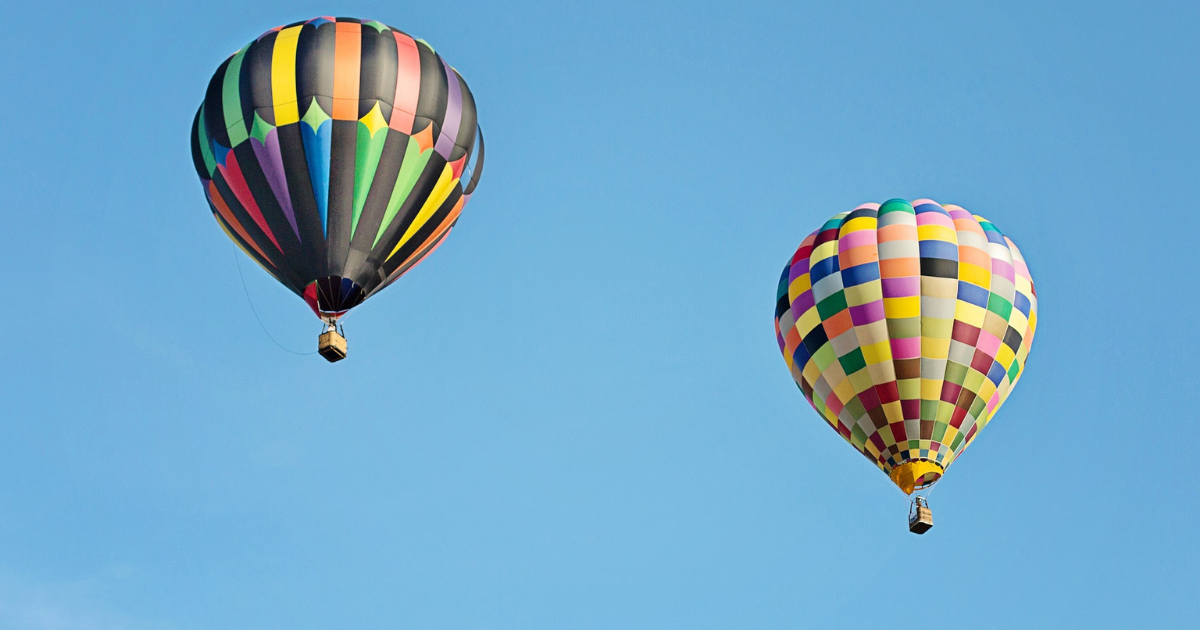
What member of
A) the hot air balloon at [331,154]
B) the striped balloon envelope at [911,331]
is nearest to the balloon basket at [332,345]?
the hot air balloon at [331,154]

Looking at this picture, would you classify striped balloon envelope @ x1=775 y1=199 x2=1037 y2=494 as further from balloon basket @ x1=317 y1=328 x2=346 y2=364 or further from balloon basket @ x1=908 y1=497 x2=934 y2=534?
balloon basket @ x1=317 y1=328 x2=346 y2=364

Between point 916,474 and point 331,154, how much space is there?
9.99m

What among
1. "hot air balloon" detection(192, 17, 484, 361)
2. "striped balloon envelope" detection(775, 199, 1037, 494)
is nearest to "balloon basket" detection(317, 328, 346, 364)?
"hot air balloon" detection(192, 17, 484, 361)

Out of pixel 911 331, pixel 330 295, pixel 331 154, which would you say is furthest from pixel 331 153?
pixel 911 331

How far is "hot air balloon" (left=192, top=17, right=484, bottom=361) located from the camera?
26891 mm

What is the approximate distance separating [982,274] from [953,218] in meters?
1.28

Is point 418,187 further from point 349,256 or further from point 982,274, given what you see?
point 982,274

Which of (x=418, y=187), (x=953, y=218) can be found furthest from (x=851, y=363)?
(x=418, y=187)

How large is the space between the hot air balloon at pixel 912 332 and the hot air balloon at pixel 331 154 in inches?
258

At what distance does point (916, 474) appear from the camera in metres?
30.0

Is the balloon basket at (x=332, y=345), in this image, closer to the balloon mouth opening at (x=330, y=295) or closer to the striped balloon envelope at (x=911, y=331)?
the balloon mouth opening at (x=330, y=295)

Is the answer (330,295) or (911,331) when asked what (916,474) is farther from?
(330,295)

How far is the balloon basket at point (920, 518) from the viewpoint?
1172 inches

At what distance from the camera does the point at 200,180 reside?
2828 centimetres
